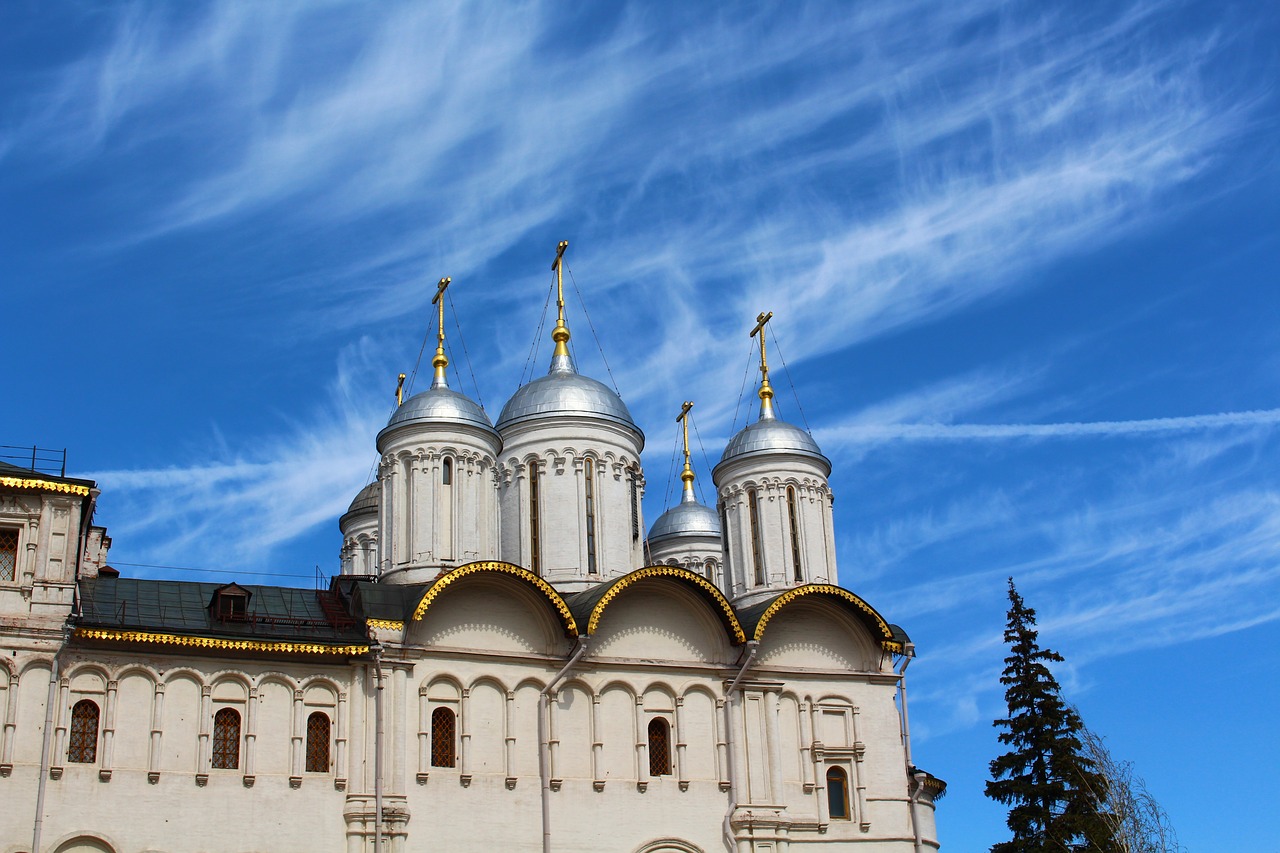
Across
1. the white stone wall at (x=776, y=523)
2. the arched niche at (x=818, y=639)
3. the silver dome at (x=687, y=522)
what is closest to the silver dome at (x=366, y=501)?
the silver dome at (x=687, y=522)

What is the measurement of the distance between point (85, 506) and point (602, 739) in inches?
388

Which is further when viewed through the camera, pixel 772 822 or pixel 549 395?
pixel 549 395

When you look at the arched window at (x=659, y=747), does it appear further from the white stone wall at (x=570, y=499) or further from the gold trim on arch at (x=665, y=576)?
the white stone wall at (x=570, y=499)

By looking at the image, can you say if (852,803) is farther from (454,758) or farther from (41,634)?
(41,634)

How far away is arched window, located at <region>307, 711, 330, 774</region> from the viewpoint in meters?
25.0

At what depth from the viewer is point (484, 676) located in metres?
26.3

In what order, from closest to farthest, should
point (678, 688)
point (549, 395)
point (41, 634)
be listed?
point (41, 634) → point (678, 688) → point (549, 395)

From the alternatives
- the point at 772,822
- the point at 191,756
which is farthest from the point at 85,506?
the point at 772,822

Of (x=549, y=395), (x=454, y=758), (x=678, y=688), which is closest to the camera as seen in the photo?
(x=454, y=758)

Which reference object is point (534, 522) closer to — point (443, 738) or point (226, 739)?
point (443, 738)

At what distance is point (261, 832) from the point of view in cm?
2408

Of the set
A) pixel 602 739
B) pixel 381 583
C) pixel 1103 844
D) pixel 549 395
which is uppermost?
pixel 549 395

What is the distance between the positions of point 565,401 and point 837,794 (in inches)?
376

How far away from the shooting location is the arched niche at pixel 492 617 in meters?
26.4
